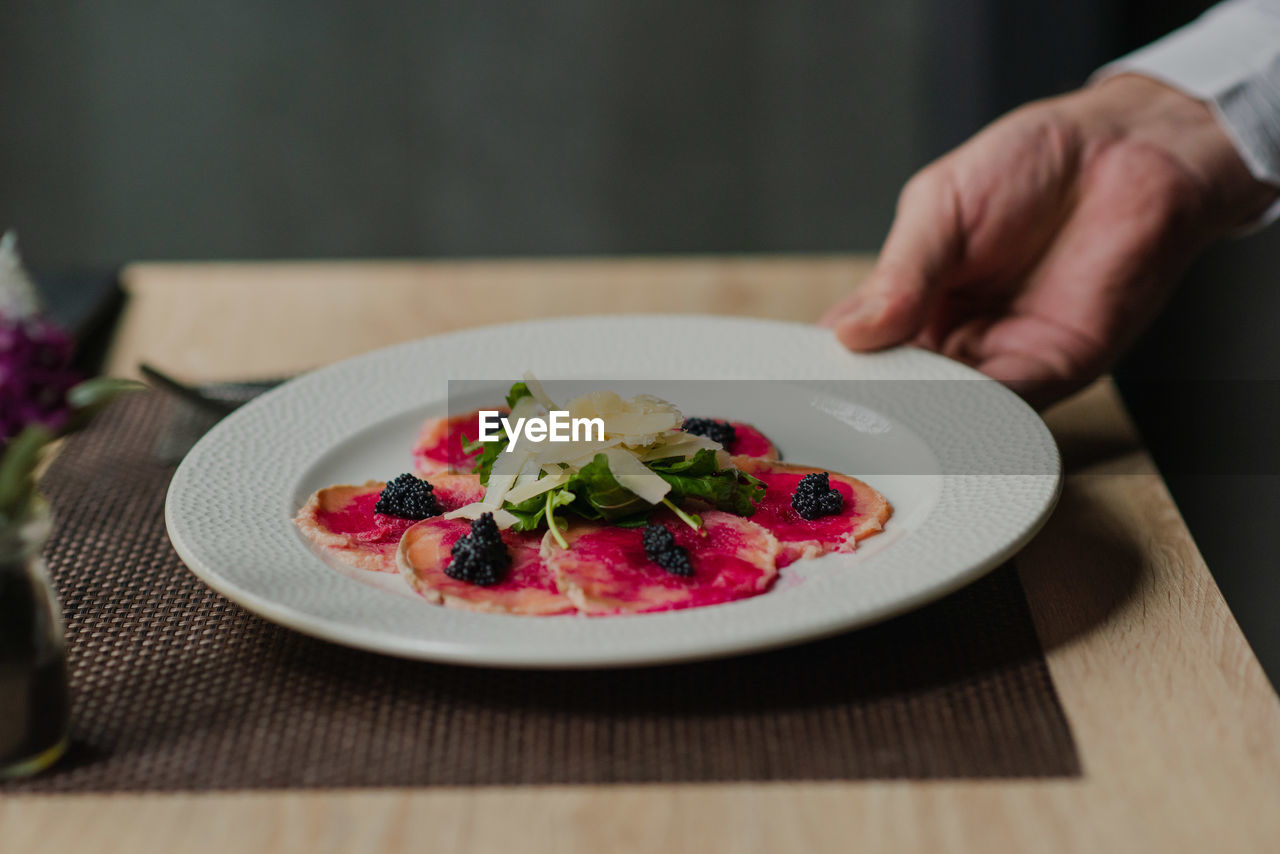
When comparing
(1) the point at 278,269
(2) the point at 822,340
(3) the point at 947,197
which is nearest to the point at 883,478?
(2) the point at 822,340

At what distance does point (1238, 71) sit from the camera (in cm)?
202

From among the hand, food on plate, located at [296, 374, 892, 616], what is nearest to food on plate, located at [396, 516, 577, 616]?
food on plate, located at [296, 374, 892, 616]

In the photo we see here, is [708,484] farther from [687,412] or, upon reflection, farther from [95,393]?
[95,393]

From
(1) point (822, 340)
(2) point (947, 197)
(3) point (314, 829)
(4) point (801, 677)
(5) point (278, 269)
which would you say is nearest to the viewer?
(3) point (314, 829)

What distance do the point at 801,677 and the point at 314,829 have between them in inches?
16.7

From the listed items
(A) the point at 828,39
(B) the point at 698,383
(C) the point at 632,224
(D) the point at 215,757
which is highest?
(D) the point at 215,757

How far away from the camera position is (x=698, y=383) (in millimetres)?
1675

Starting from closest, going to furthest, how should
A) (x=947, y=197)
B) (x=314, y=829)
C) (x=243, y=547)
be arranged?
(x=314, y=829) → (x=243, y=547) → (x=947, y=197)

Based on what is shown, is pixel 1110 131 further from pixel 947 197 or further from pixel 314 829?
pixel 314 829

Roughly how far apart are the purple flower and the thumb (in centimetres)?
107

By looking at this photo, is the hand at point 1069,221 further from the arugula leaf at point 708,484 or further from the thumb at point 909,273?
the arugula leaf at point 708,484

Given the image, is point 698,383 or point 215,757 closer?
point 215,757

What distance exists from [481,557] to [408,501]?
0.21 m

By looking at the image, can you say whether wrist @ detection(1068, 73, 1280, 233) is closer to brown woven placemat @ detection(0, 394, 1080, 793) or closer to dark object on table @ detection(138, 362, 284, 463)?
brown woven placemat @ detection(0, 394, 1080, 793)
